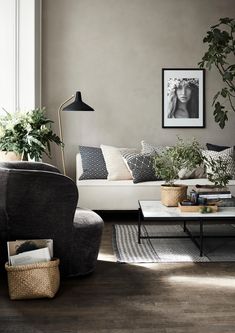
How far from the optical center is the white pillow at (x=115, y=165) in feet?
19.2

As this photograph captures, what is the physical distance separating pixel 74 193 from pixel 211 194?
161 cm

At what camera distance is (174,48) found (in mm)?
6473

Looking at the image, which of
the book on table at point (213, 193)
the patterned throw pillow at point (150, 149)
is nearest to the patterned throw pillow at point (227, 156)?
the patterned throw pillow at point (150, 149)

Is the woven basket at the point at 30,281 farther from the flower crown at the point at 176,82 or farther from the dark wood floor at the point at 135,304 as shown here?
the flower crown at the point at 176,82

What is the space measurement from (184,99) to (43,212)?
379 centimetres

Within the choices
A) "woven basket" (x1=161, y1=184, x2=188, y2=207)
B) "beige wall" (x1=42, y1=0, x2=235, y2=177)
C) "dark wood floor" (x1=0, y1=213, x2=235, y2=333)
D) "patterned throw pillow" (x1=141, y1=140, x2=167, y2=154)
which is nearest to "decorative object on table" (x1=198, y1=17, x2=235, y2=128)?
"beige wall" (x1=42, y1=0, x2=235, y2=177)

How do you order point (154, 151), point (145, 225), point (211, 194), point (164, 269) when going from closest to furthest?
1. point (164, 269)
2. point (211, 194)
3. point (145, 225)
4. point (154, 151)

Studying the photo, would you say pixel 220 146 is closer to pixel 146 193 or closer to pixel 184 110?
pixel 184 110

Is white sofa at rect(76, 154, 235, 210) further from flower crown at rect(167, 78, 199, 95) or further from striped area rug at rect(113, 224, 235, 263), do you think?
flower crown at rect(167, 78, 199, 95)

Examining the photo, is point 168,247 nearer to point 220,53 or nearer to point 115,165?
point 115,165

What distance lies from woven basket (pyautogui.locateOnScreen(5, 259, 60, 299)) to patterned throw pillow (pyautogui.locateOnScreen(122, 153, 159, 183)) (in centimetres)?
285

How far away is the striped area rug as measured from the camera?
3988 millimetres

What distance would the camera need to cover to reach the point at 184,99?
6527 mm

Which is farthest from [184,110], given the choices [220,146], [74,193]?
[74,193]
